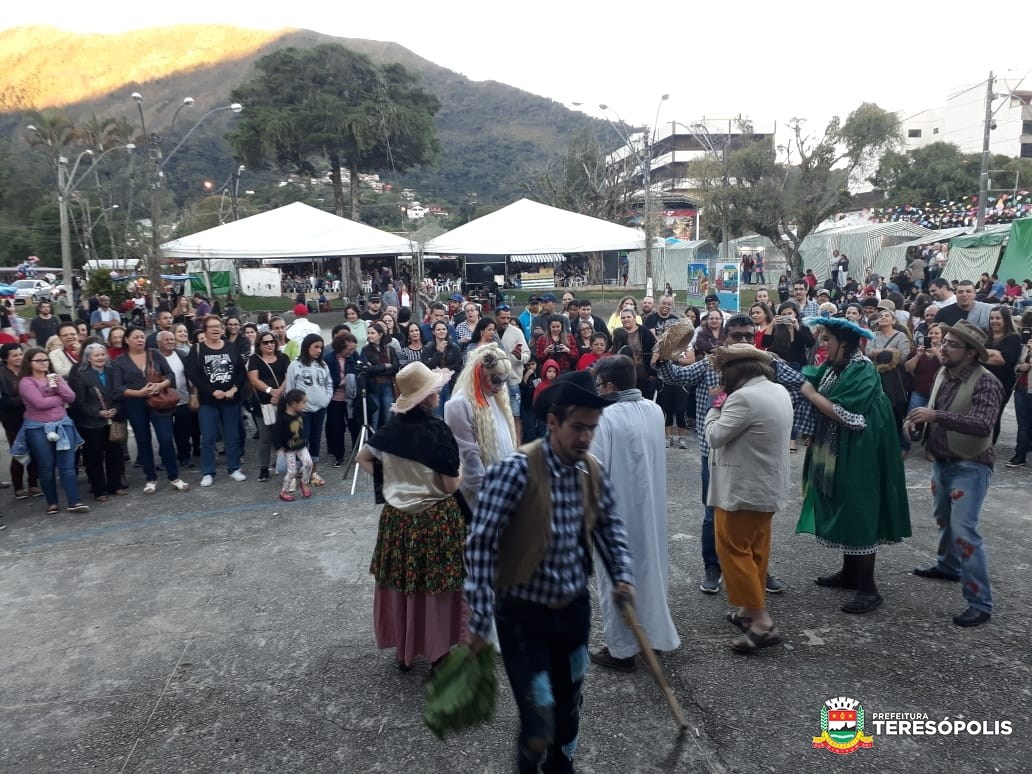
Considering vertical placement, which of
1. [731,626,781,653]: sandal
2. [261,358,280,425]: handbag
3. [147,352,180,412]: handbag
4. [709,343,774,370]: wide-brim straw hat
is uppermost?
[709,343,774,370]: wide-brim straw hat

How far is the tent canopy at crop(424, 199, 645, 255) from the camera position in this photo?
42.5 ft

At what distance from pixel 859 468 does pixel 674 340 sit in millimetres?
1437

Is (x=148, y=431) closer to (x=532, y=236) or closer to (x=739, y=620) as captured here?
(x=739, y=620)

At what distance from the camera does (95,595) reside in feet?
17.0

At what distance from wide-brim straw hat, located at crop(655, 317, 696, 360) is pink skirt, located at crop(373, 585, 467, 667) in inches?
88.8

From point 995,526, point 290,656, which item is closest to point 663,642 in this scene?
point 290,656

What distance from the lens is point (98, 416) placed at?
7.22 m

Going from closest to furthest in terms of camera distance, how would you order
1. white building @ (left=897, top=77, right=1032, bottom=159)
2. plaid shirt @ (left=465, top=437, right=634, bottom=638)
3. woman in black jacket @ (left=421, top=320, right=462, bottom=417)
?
1. plaid shirt @ (left=465, top=437, right=634, bottom=638)
2. woman in black jacket @ (left=421, top=320, right=462, bottom=417)
3. white building @ (left=897, top=77, right=1032, bottom=159)

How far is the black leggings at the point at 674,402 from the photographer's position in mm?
8609

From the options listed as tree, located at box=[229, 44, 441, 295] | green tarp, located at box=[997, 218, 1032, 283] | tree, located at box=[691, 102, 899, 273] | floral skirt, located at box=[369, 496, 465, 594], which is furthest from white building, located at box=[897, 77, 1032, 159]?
floral skirt, located at box=[369, 496, 465, 594]

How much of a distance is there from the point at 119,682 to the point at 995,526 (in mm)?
6319

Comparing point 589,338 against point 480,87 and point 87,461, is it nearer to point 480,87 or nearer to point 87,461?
point 87,461

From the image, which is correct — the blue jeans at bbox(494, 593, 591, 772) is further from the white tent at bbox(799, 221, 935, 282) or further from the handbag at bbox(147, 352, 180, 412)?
the white tent at bbox(799, 221, 935, 282)

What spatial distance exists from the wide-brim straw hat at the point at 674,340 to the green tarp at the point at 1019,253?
61.7 feet
